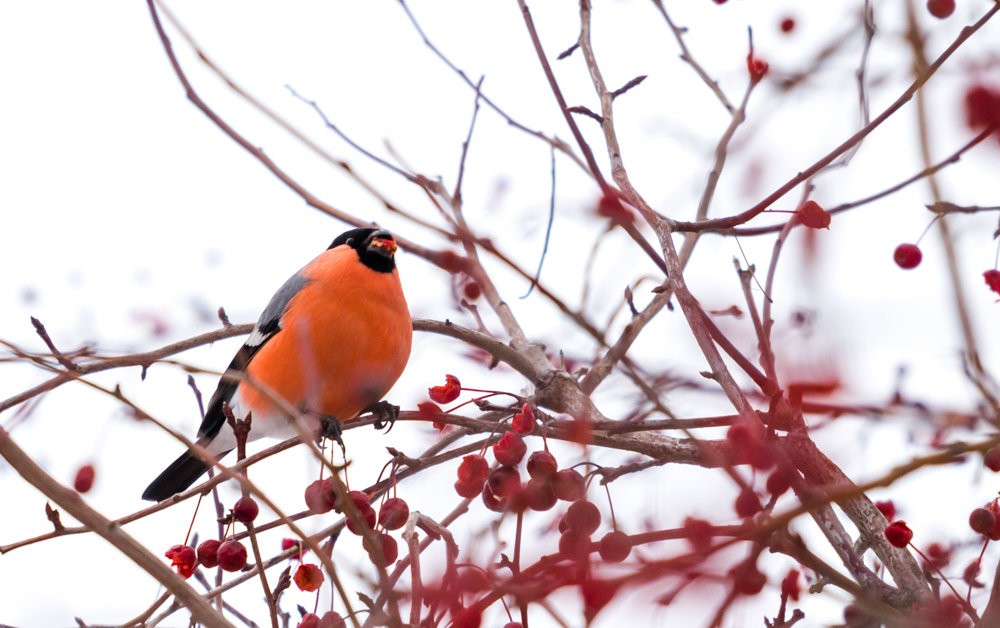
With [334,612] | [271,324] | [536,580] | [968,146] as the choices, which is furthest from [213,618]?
[271,324]

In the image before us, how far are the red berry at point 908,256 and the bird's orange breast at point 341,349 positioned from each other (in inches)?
65.2

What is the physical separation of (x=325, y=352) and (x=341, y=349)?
55 mm

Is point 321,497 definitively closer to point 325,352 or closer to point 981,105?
point 981,105

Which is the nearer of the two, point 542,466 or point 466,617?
point 466,617

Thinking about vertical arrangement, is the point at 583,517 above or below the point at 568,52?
below

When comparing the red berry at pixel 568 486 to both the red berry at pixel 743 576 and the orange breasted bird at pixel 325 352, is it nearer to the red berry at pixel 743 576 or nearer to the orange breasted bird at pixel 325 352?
the red berry at pixel 743 576

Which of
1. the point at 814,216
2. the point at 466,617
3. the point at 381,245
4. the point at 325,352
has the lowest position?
the point at 466,617

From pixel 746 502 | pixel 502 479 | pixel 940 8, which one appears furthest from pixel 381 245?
pixel 746 502

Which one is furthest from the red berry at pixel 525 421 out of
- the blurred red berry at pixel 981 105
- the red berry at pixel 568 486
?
the blurred red berry at pixel 981 105

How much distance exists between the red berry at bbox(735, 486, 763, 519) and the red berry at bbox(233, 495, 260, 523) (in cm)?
124

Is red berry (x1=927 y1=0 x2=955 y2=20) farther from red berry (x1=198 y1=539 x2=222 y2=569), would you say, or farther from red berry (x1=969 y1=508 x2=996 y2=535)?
red berry (x1=198 y1=539 x2=222 y2=569)

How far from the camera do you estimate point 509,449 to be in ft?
5.86

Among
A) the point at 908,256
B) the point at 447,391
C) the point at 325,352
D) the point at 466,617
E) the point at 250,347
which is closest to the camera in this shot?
the point at 466,617

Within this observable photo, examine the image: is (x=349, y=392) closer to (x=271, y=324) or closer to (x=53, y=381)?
(x=271, y=324)
